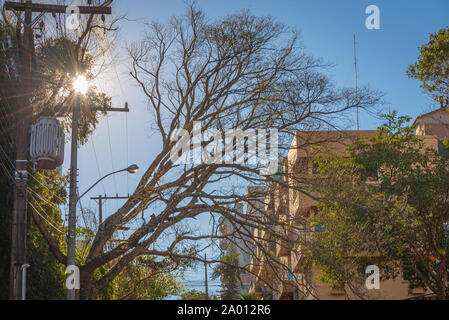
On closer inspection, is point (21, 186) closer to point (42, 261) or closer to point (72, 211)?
point (72, 211)

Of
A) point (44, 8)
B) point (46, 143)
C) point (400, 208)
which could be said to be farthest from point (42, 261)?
point (400, 208)

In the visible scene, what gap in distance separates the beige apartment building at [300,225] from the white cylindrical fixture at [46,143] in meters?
6.63

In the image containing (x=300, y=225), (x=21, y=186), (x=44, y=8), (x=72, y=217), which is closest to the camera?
(x=21, y=186)

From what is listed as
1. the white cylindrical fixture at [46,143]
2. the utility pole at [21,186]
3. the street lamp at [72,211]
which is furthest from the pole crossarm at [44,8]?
the white cylindrical fixture at [46,143]

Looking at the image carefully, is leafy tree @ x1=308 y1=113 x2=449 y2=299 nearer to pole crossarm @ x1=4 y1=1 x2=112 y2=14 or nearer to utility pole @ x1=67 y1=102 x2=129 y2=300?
utility pole @ x1=67 y1=102 x2=129 y2=300

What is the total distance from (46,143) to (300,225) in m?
10.4

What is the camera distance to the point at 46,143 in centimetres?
1520

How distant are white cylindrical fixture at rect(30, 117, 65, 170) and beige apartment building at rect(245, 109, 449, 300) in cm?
663

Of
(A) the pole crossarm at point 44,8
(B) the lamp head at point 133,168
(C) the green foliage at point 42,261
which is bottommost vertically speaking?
(C) the green foliage at point 42,261

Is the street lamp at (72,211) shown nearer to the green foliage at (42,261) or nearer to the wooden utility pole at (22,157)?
the wooden utility pole at (22,157)

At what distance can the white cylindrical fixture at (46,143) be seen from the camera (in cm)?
1520
